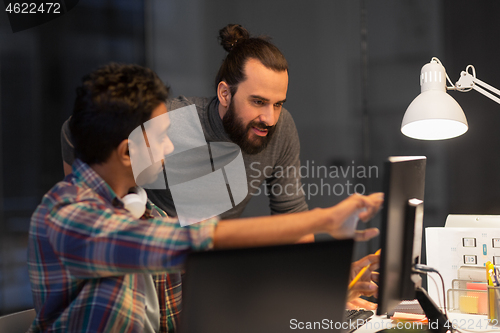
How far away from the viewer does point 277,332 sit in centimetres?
66

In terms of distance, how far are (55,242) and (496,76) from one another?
2514 mm

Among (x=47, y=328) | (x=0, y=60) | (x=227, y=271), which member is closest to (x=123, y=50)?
(x=0, y=60)

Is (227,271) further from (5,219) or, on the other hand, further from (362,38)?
(362,38)

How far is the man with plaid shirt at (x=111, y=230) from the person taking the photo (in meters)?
0.66

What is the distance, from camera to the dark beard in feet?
5.61

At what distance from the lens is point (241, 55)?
1.75 m

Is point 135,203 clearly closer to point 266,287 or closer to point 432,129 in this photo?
point 266,287

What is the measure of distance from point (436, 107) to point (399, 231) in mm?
664

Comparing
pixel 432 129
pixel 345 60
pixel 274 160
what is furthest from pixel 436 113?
pixel 345 60

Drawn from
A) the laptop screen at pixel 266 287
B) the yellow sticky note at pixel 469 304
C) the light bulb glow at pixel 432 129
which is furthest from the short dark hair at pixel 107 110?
the yellow sticky note at pixel 469 304

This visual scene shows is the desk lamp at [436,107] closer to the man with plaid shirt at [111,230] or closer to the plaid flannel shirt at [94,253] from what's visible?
the man with plaid shirt at [111,230]

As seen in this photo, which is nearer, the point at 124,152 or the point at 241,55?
the point at 124,152

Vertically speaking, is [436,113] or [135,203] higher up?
[436,113]

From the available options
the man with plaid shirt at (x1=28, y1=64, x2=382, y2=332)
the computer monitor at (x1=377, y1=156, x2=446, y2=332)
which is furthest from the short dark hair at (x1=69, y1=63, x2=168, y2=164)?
the computer monitor at (x1=377, y1=156, x2=446, y2=332)
